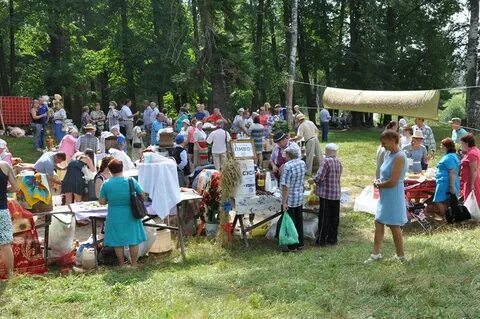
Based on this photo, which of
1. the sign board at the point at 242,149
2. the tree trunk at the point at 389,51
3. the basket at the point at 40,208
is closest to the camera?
the basket at the point at 40,208

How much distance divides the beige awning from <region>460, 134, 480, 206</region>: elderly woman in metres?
2.04

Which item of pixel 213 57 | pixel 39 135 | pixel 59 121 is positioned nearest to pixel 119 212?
pixel 59 121

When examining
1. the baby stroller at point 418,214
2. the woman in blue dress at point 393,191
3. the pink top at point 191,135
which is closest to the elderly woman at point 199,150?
the pink top at point 191,135

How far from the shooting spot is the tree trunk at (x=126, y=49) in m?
28.1

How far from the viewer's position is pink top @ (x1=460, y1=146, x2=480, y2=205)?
8.47 metres

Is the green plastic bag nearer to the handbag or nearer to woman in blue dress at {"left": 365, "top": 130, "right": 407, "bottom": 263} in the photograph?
woman in blue dress at {"left": 365, "top": 130, "right": 407, "bottom": 263}

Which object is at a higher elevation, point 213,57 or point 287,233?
point 213,57

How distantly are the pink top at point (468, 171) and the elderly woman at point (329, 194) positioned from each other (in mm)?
2213

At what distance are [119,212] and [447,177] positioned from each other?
5227 mm

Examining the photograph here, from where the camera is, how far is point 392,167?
19.7ft

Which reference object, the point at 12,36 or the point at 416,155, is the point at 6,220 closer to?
the point at 416,155

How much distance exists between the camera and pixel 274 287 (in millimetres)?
5418

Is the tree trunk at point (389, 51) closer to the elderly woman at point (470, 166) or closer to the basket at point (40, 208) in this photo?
the elderly woman at point (470, 166)

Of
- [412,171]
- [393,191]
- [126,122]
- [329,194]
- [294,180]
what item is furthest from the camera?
[126,122]
